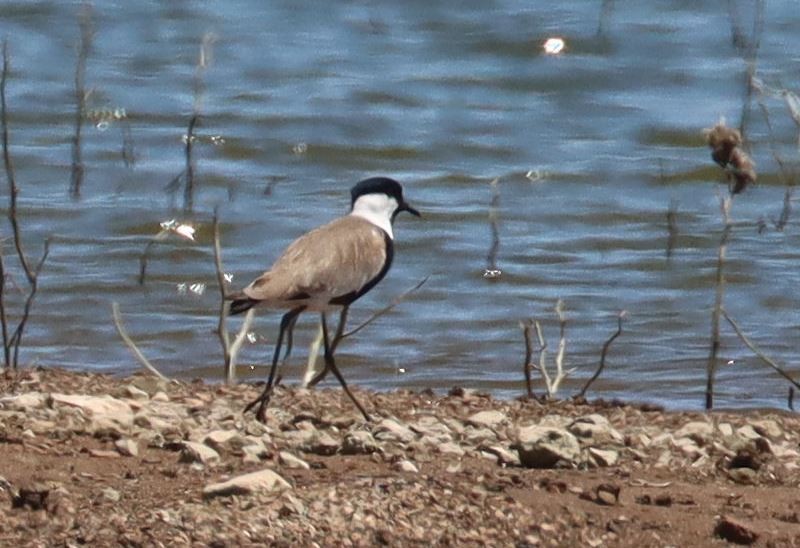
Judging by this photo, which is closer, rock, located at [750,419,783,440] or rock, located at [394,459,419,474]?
rock, located at [394,459,419,474]

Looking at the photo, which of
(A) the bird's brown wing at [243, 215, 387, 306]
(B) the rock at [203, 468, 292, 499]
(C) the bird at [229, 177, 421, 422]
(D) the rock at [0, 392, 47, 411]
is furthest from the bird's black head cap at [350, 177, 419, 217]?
(B) the rock at [203, 468, 292, 499]

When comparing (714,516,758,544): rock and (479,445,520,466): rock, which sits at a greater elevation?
(714,516,758,544): rock

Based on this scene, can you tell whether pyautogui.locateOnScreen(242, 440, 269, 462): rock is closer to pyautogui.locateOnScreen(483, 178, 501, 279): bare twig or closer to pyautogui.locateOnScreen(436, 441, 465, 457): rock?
pyautogui.locateOnScreen(436, 441, 465, 457): rock

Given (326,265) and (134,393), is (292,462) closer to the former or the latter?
(134,393)

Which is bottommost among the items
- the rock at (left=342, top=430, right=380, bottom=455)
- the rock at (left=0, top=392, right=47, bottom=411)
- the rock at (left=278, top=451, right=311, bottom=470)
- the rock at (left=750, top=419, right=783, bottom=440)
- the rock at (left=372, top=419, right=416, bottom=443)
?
the rock at (left=750, top=419, right=783, bottom=440)

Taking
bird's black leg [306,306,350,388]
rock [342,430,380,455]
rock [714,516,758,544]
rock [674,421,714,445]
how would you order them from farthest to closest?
1. bird's black leg [306,306,350,388]
2. rock [674,421,714,445]
3. rock [342,430,380,455]
4. rock [714,516,758,544]

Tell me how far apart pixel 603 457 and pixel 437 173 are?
714 centimetres

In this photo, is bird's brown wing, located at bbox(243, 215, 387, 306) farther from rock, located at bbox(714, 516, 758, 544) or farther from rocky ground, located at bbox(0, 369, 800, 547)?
rock, located at bbox(714, 516, 758, 544)

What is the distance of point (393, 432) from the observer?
23.2 ft

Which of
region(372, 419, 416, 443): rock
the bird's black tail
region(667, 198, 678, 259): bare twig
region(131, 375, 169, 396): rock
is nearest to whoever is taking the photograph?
region(372, 419, 416, 443): rock

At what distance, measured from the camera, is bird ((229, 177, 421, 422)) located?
7.69 meters

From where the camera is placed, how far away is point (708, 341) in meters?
10.4

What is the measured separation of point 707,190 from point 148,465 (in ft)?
25.1

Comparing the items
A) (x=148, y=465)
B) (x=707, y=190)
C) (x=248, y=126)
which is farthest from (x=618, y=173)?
(x=148, y=465)
